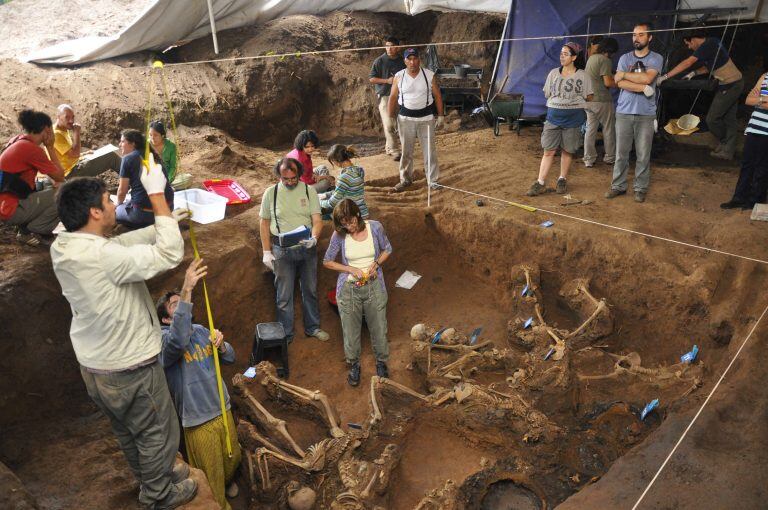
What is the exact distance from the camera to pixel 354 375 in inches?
231

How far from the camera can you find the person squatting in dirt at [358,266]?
202 inches

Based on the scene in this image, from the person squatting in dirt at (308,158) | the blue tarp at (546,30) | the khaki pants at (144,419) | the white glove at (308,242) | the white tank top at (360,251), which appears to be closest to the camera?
the khaki pants at (144,419)

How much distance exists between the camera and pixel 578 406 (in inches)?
205

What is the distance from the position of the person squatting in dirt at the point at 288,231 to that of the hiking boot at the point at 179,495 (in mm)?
2529

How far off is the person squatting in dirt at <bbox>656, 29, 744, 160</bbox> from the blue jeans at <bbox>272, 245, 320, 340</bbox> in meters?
5.42

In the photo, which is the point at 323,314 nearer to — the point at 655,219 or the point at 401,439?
the point at 401,439

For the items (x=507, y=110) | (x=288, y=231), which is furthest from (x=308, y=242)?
(x=507, y=110)

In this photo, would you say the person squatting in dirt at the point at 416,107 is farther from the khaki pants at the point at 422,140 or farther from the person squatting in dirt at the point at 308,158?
the person squatting in dirt at the point at 308,158

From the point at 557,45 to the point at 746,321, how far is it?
6.33m

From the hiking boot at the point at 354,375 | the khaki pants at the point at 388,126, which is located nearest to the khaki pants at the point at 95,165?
the khaki pants at the point at 388,126

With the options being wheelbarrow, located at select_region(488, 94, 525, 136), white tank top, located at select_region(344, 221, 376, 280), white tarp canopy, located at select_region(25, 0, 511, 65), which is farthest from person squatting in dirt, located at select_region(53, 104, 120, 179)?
wheelbarrow, located at select_region(488, 94, 525, 136)

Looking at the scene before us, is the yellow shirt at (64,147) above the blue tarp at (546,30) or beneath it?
beneath

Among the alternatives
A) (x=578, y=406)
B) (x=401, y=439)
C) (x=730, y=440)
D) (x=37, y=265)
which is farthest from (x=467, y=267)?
(x=37, y=265)

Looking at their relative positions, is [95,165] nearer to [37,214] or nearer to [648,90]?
[37,214]
